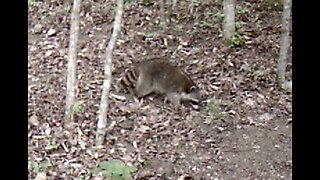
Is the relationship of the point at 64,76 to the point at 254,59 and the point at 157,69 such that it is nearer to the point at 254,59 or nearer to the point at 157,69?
the point at 157,69

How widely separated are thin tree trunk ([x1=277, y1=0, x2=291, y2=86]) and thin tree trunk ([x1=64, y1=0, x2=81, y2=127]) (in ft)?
9.28

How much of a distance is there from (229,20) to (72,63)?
3.66 meters

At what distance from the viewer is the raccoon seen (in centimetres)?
753

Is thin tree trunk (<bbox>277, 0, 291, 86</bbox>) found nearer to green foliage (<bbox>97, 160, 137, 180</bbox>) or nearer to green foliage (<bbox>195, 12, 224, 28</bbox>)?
green foliage (<bbox>195, 12, 224, 28</bbox>)

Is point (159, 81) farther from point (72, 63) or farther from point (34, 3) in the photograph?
point (34, 3)

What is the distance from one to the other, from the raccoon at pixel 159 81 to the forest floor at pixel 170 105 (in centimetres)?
18

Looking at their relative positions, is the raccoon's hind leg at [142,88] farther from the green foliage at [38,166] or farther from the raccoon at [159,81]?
the green foliage at [38,166]

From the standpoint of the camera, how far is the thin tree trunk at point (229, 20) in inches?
357

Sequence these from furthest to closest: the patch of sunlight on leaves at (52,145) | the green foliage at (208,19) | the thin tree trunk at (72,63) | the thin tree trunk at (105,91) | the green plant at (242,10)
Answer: the green plant at (242,10) → the green foliage at (208,19) → the thin tree trunk at (72,63) → the patch of sunlight on leaves at (52,145) → the thin tree trunk at (105,91)

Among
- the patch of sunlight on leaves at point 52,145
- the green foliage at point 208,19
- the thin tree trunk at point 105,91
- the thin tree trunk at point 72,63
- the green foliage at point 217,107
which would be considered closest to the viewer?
the thin tree trunk at point 105,91

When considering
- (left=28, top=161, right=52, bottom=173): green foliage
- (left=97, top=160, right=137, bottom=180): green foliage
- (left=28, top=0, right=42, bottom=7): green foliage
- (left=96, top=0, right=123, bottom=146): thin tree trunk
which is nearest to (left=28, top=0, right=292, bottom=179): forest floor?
(left=28, top=161, right=52, bottom=173): green foliage

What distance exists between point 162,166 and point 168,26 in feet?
15.0

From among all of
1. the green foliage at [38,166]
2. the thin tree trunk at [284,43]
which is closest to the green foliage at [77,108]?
the green foliage at [38,166]

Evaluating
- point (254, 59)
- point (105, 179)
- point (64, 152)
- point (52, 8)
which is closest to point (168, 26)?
point (254, 59)
